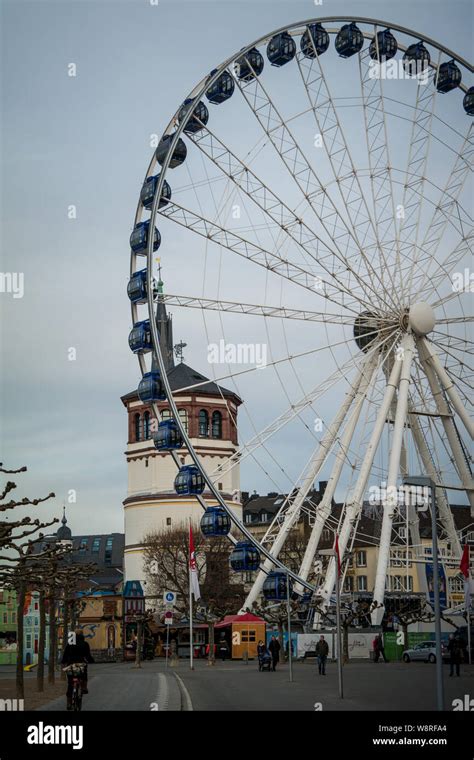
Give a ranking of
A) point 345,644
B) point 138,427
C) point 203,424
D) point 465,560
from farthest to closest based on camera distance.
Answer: point 138,427 < point 203,424 < point 345,644 < point 465,560

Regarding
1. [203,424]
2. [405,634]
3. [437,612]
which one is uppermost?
[203,424]

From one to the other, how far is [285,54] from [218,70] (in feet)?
11.0

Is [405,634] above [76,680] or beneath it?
above

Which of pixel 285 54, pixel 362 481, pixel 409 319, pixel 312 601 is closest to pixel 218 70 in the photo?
pixel 285 54

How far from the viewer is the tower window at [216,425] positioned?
397ft

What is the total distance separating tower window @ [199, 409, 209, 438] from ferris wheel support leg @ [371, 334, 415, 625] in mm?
64563

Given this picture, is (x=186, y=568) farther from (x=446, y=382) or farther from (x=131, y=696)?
(x=131, y=696)

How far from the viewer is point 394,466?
53219 mm

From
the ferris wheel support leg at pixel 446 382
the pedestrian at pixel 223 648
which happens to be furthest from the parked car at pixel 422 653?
the pedestrian at pixel 223 648

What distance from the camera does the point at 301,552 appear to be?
11519 cm

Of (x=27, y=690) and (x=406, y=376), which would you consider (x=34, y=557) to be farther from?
(x=406, y=376)

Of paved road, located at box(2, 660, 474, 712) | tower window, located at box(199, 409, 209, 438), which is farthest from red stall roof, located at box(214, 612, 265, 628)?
tower window, located at box(199, 409, 209, 438)

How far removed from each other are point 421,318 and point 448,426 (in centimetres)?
575

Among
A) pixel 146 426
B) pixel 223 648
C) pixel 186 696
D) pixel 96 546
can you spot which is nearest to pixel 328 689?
pixel 186 696
